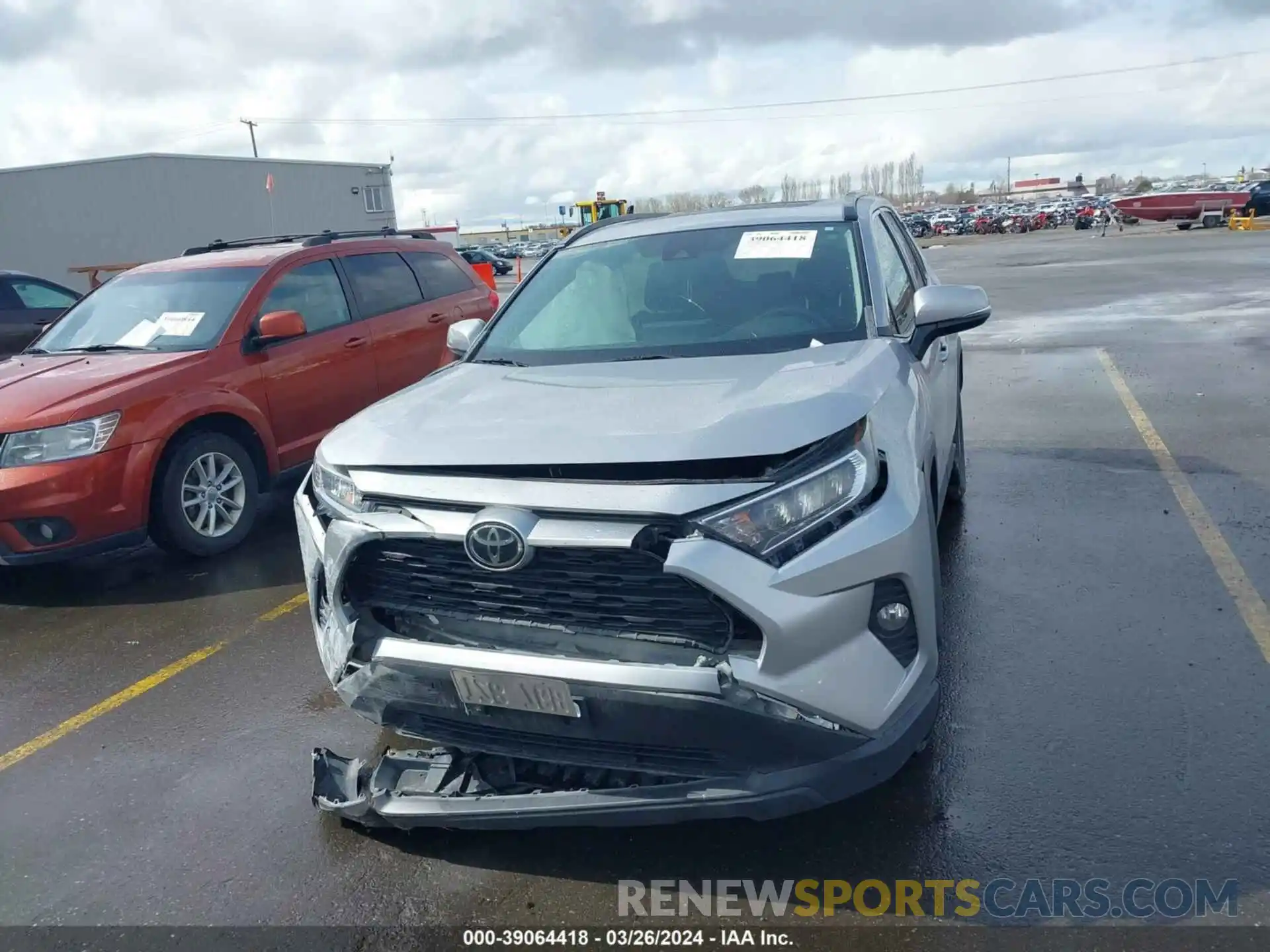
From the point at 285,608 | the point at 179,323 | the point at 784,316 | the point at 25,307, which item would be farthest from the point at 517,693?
the point at 25,307

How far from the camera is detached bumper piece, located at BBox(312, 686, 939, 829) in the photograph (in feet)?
8.30

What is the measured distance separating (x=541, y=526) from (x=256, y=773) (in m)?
1.76

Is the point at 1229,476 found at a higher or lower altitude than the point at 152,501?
lower

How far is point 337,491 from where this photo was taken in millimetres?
2980

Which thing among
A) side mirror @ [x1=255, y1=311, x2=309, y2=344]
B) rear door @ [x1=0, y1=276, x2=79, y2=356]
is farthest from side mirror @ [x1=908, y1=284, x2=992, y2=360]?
rear door @ [x1=0, y1=276, x2=79, y2=356]

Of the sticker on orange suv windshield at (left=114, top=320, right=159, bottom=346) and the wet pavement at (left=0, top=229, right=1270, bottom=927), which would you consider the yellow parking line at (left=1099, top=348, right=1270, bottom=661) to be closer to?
the wet pavement at (left=0, top=229, right=1270, bottom=927)

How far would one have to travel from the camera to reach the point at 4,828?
3.33 m

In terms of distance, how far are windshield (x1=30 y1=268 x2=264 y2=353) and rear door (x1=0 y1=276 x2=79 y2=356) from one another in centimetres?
416

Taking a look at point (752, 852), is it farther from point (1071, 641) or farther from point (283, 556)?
point (283, 556)

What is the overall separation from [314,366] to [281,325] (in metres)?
0.65

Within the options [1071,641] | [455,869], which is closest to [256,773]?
[455,869]

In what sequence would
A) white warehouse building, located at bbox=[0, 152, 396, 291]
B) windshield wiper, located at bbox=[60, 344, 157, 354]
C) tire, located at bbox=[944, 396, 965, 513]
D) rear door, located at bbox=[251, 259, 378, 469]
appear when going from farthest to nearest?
white warehouse building, located at bbox=[0, 152, 396, 291] → rear door, located at bbox=[251, 259, 378, 469] → windshield wiper, located at bbox=[60, 344, 157, 354] → tire, located at bbox=[944, 396, 965, 513]

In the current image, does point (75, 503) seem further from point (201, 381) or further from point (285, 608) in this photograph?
point (285, 608)

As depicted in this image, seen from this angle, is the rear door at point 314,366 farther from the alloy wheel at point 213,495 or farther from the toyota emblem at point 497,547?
the toyota emblem at point 497,547
